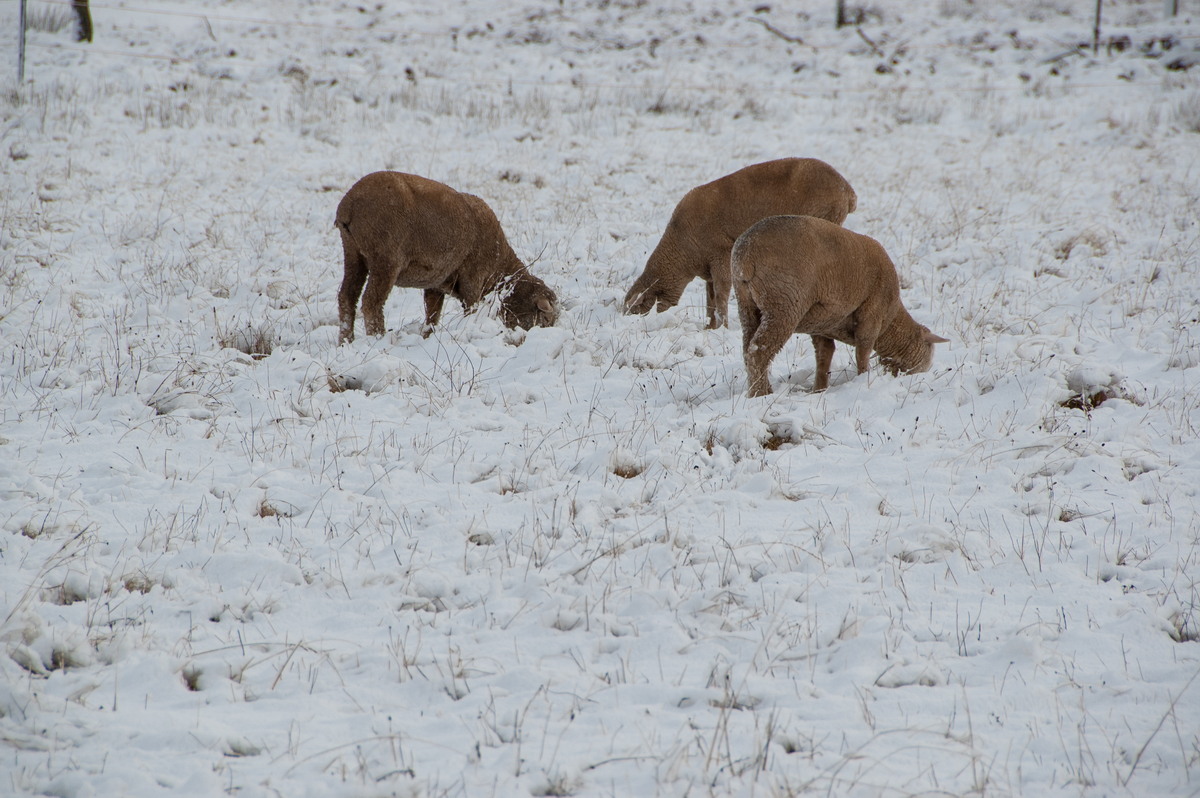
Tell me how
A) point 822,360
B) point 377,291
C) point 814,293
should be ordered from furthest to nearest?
1. point 377,291
2. point 822,360
3. point 814,293

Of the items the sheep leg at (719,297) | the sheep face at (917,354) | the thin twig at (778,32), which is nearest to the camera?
the sheep face at (917,354)

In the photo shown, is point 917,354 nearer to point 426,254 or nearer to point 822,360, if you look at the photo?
point 822,360

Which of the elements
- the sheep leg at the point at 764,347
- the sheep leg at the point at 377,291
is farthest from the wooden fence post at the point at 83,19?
the sheep leg at the point at 764,347

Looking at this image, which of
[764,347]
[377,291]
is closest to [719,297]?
[764,347]

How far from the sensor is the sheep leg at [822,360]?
21.9 feet

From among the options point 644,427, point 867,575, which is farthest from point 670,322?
point 867,575

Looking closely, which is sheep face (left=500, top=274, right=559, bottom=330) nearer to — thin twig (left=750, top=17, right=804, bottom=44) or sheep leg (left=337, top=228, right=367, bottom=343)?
sheep leg (left=337, top=228, right=367, bottom=343)

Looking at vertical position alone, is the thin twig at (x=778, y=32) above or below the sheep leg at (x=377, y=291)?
above

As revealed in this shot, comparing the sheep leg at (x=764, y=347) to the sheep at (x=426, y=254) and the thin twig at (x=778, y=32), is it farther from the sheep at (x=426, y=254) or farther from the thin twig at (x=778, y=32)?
the thin twig at (x=778, y=32)

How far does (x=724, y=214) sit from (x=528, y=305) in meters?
2.29

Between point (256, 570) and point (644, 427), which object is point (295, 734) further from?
point (644, 427)

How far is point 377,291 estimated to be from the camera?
7.29 m

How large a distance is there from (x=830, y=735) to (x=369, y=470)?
9.68ft

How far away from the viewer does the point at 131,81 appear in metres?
17.4
